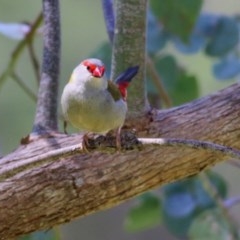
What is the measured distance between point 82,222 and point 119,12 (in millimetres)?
2325

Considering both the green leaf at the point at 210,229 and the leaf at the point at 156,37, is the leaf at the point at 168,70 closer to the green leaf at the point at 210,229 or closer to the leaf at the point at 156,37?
the leaf at the point at 156,37

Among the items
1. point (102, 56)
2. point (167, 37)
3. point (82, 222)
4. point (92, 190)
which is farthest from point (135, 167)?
point (82, 222)

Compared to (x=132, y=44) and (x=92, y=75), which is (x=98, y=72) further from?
(x=132, y=44)

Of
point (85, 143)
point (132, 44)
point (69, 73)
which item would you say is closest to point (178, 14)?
point (132, 44)

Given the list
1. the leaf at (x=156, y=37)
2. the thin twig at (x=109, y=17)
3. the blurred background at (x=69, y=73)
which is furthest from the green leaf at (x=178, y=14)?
the blurred background at (x=69, y=73)

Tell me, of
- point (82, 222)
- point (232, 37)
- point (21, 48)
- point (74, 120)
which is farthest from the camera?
point (82, 222)

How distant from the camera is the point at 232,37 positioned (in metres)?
2.14

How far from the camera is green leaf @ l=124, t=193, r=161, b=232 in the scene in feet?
7.25

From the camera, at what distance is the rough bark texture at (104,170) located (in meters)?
1.61

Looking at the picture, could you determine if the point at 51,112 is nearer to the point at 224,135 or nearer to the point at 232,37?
the point at 224,135

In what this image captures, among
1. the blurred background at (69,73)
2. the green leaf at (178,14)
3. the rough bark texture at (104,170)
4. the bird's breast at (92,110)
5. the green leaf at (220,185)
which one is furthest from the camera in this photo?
the blurred background at (69,73)

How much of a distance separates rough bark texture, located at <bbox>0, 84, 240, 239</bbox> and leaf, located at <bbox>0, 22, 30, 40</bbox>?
1.18 ft

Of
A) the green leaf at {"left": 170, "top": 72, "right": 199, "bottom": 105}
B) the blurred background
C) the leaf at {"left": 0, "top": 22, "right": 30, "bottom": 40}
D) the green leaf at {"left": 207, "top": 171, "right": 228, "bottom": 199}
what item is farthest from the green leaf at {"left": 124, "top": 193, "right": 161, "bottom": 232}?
the blurred background

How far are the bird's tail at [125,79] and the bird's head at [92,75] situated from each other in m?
0.07
